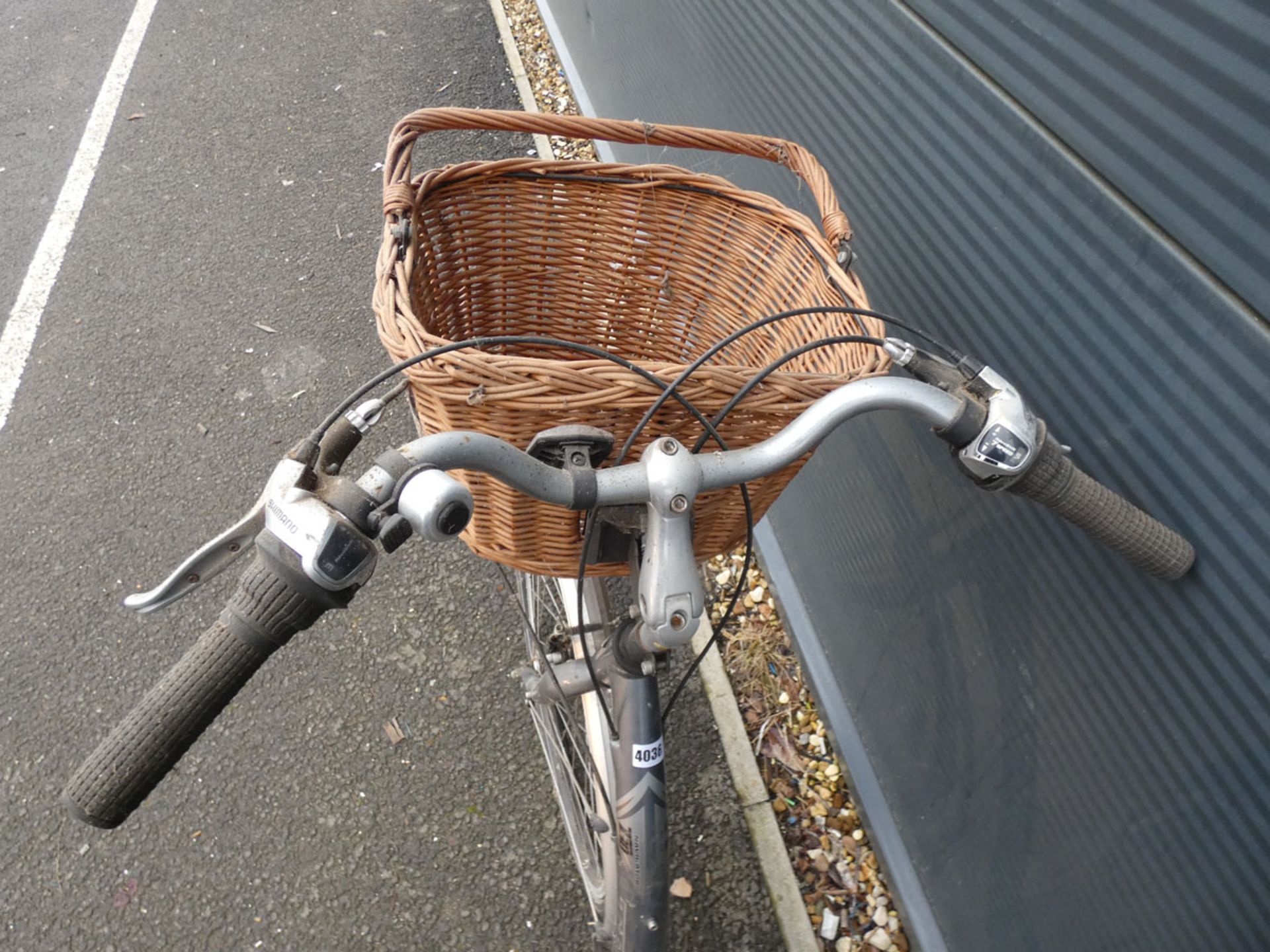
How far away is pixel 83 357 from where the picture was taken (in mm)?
3367

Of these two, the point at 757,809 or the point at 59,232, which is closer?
the point at 757,809

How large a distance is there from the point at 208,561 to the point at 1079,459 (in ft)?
4.38

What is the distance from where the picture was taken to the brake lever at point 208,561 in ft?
2.90

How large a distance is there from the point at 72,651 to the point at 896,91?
279cm

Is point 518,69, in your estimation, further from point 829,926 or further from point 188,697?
point 188,697

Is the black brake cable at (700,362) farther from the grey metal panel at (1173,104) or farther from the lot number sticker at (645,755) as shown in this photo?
the lot number sticker at (645,755)

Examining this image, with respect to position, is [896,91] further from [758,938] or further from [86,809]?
[758,938]

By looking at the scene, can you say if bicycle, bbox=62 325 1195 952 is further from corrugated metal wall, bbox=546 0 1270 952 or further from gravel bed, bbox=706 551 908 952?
gravel bed, bbox=706 551 908 952

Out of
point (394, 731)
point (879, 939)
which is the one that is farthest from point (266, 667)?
point (879, 939)

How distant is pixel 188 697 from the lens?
831 mm

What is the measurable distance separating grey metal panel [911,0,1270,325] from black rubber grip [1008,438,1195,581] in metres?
0.33

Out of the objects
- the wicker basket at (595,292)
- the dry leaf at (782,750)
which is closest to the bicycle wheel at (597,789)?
the wicker basket at (595,292)

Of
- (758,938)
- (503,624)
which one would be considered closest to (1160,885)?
(758,938)

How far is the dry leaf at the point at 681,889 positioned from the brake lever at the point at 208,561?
1.68 metres
